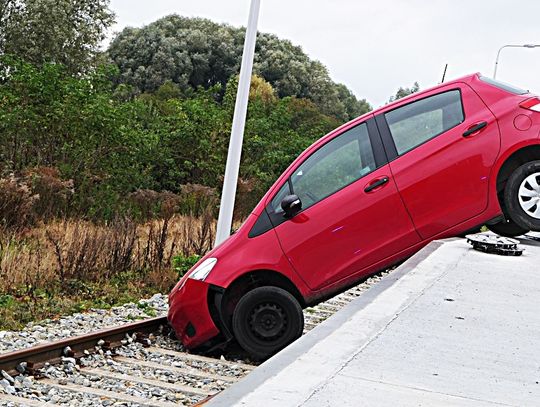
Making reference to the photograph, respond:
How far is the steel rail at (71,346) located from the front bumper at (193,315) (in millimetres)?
641

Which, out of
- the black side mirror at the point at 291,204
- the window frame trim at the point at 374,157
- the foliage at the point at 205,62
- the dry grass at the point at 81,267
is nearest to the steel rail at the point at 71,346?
the dry grass at the point at 81,267

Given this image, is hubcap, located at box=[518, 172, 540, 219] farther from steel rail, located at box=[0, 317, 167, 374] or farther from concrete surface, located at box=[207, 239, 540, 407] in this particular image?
steel rail, located at box=[0, 317, 167, 374]

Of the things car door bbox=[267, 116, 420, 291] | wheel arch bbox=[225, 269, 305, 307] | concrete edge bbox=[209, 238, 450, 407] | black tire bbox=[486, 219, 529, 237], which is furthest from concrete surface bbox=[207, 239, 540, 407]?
black tire bbox=[486, 219, 529, 237]

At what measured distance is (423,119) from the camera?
7809mm

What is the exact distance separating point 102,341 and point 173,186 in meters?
14.2

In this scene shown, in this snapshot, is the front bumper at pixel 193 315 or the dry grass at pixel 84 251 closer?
the front bumper at pixel 193 315

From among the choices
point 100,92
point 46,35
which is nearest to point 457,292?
point 100,92

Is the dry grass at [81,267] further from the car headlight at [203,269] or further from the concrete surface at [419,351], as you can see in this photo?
the concrete surface at [419,351]

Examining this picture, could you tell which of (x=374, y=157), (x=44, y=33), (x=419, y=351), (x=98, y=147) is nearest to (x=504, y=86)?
(x=374, y=157)

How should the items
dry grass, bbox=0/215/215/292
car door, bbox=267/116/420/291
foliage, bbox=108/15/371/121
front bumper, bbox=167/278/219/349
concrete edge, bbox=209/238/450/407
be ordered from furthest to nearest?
foliage, bbox=108/15/371/121
dry grass, bbox=0/215/215/292
front bumper, bbox=167/278/219/349
car door, bbox=267/116/420/291
concrete edge, bbox=209/238/450/407

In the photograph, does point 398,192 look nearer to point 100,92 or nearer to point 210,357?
point 210,357

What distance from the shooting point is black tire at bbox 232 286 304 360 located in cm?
758

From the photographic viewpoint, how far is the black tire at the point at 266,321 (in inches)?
298

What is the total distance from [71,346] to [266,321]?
1.78 m
